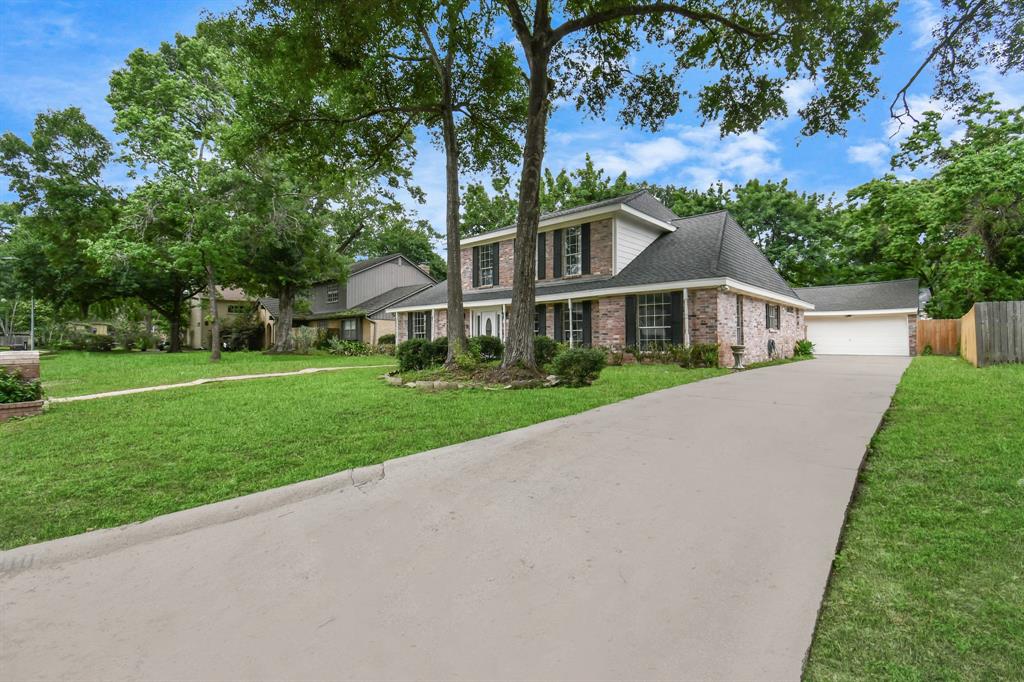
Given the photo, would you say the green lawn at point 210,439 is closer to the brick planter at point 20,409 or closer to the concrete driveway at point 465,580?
the brick planter at point 20,409

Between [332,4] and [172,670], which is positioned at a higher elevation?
[332,4]

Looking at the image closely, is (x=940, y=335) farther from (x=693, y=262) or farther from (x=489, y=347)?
(x=489, y=347)

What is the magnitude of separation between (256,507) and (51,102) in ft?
86.4

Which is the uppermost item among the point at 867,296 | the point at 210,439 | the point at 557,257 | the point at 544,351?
the point at 557,257

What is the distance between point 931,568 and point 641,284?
1187 cm

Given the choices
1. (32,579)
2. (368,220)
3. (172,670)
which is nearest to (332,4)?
(32,579)

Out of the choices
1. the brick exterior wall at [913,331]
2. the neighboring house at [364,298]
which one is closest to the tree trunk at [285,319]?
the neighboring house at [364,298]

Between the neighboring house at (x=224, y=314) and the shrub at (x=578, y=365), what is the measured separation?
88.1 ft

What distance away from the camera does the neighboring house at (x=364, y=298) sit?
26297 mm

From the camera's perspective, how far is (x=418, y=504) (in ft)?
11.5

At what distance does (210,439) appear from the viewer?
5.33 meters

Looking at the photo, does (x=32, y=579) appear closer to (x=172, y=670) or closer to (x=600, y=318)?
(x=172, y=670)

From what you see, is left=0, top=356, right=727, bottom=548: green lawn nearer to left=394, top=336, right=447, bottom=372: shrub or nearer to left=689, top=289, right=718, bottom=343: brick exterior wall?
left=394, top=336, right=447, bottom=372: shrub

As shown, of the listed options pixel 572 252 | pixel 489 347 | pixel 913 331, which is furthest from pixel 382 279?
pixel 913 331
